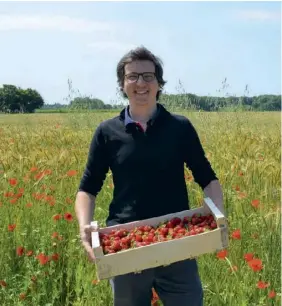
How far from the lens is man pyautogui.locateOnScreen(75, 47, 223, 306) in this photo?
7.13 ft

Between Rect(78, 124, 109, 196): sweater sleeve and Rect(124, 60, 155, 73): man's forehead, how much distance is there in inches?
10.4

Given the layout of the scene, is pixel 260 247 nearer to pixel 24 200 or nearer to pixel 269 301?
pixel 269 301

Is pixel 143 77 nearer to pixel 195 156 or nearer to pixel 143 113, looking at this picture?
pixel 143 113

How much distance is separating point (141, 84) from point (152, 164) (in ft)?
1.03

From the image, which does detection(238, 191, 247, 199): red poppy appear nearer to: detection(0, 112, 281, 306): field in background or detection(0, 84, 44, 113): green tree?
detection(0, 112, 281, 306): field in background

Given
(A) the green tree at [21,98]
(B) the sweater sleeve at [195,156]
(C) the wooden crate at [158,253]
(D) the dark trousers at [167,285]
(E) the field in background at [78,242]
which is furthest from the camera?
(A) the green tree at [21,98]

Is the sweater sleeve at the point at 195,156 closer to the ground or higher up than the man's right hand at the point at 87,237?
higher up

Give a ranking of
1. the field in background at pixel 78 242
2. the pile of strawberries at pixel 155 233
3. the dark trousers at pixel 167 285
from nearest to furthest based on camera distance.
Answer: the pile of strawberries at pixel 155 233 < the dark trousers at pixel 167 285 < the field in background at pixel 78 242

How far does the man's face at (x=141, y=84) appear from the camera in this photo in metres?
2.22

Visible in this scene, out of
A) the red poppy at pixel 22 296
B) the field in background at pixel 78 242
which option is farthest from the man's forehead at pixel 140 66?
the red poppy at pixel 22 296

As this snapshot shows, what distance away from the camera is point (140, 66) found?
7.39ft

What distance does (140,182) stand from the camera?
7.29 feet

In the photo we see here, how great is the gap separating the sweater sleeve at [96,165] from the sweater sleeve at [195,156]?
340 millimetres

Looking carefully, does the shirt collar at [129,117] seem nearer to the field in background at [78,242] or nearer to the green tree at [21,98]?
the field in background at [78,242]
